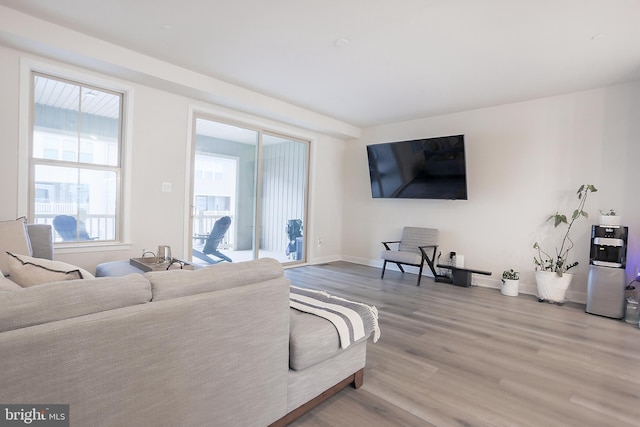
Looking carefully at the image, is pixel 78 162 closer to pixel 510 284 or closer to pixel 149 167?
pixel 149 167

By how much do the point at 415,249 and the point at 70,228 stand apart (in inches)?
182

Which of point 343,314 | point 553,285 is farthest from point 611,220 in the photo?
point 343,314

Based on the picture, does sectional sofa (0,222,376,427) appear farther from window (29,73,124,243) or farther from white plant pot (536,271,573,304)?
white plant pot (536,271,573,304)

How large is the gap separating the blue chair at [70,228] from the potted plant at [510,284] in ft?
17.1

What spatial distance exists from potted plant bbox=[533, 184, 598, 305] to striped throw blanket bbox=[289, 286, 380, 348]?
3134 mm

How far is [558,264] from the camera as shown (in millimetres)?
4129

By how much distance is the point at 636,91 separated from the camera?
3812 mm

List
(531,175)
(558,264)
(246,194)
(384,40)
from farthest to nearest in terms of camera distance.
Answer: (246,194) → (531,175) → (558,264) → (384,40)

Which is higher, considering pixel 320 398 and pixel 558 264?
pixel 558 264

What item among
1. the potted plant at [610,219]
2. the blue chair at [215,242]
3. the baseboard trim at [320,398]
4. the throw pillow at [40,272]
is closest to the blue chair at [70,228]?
the blue chair at [215,242]

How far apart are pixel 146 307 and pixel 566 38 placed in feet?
12.4

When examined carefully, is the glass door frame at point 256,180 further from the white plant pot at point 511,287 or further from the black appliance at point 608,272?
the black appliance at point 608,272

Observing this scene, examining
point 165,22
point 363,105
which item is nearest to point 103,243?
point 165,22

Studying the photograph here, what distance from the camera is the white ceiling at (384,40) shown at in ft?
8.44
